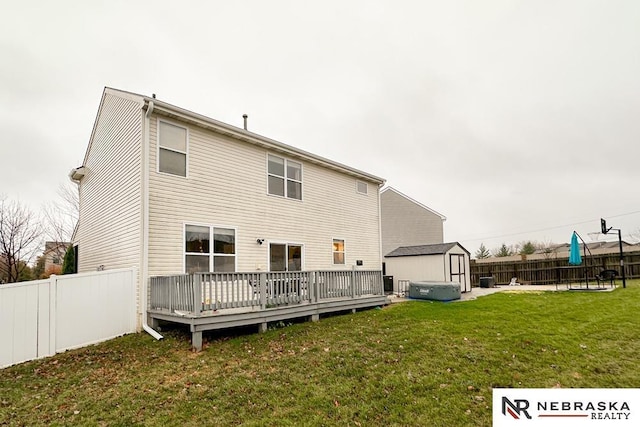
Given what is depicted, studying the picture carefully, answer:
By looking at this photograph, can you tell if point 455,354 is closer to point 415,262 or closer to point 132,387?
point 132,387

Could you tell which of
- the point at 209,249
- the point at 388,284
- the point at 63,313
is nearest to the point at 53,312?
the point at 63,313

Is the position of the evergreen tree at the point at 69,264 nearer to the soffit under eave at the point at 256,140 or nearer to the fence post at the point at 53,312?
the fence post at the point at 53,312

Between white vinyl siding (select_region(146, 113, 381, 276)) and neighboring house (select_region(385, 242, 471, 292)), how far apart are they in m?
2.55

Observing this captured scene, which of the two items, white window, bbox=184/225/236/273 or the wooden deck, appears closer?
the wooden deck

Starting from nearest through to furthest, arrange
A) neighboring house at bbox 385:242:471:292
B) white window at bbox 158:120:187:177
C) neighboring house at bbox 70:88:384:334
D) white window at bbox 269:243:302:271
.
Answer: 1. neighboring house at bbox 70:88:384:334
2. white window at bbox 158:120:187:177
3. white window at bbox 269:243:302:271
4. neighboring house at bbox 385:242:471:292

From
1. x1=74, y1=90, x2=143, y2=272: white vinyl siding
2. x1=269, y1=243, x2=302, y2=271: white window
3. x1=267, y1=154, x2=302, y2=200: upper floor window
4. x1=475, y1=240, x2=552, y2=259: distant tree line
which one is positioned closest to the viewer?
x1=74, y1=90, x2=143, y2=272: white vinyl siding

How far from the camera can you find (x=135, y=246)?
27.6 ft

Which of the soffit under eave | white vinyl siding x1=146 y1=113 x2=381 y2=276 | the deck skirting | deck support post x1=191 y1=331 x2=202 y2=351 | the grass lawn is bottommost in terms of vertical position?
the grass lawn

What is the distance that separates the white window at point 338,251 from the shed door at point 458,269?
5.23m

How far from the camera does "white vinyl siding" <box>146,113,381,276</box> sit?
866 centimetres

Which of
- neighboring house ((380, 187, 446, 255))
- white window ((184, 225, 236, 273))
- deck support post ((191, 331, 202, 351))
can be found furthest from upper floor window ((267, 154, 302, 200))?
neighboring house ((380, 187, 446, 255))

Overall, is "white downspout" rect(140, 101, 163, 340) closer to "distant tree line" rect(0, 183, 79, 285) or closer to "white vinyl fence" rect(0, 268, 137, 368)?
"white vinyl fence" rect(0, 268, 137, 368)

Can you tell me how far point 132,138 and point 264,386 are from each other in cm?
711

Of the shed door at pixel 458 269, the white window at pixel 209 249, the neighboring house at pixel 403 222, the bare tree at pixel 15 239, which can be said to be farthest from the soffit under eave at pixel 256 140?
the bare tree at pixel 15 239
